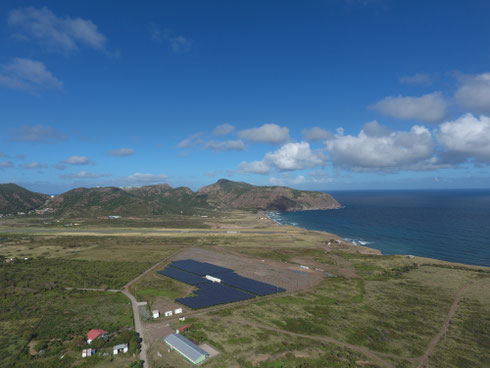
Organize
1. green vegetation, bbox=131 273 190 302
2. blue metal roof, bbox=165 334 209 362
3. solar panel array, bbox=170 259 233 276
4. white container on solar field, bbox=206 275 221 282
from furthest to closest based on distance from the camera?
solar panel array, bbox=170 259 233 276, white container on solar field, bbox=206 275 221 282, green vegetation, bbox=131 273 190 302, blue metal roof, bbox=165 334 209 362

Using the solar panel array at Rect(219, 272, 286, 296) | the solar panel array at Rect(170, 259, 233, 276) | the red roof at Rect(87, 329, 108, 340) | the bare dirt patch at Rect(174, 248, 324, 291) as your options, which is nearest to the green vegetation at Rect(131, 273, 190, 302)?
the solar panel array at Rect(170, 259, 233, 276)

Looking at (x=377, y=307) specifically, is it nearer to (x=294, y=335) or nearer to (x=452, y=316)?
(x=452, y=316)

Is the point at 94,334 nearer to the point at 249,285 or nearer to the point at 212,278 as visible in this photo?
the point at 212,278

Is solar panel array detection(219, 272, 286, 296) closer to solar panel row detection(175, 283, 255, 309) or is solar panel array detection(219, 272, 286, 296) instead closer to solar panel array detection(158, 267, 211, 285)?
solar panel row detection(175, 283, 255, 309)

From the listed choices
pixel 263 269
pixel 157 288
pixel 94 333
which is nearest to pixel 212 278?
pixel 157 288

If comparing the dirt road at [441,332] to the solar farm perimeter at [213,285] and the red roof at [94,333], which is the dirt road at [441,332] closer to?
the solar farm perimeter at [213,285]

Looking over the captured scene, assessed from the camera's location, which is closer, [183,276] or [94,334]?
[94,334]

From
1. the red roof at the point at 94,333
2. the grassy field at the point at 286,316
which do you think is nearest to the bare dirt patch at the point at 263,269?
the grassy field at the point at 286,316
